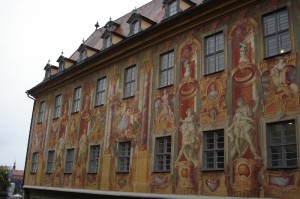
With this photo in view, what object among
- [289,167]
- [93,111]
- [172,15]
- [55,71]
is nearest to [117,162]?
[93,111]

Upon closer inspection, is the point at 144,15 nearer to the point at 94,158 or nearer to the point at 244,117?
the point at 94,158

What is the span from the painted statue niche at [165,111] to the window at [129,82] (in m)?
2.00

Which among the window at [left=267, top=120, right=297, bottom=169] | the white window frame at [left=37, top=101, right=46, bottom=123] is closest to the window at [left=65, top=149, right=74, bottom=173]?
the white window frame at [left=37, top=101, right=46, bottom=123]

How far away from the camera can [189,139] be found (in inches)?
466

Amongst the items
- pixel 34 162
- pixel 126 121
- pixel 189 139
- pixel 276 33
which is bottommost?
pixel 34 162

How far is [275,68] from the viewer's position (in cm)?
1014

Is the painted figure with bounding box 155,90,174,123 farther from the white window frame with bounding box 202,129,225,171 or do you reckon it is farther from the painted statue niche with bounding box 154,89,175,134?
the white window frame with bounding box 202,129,225,171

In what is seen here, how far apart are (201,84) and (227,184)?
339 centimetres

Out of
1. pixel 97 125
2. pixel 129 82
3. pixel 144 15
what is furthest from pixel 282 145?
pixel 144 15

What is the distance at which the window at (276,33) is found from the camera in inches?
407

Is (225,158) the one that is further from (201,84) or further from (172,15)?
(172,15)

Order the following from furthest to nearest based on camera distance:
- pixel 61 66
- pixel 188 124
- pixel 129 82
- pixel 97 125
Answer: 1. pixel 61 66
2. pixel 97 125
3. pixel 129 82
4. pixel 188 124

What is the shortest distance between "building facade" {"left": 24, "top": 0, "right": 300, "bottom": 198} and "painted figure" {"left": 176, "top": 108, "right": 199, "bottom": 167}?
0.11 feet

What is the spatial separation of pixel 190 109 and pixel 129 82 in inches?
165
